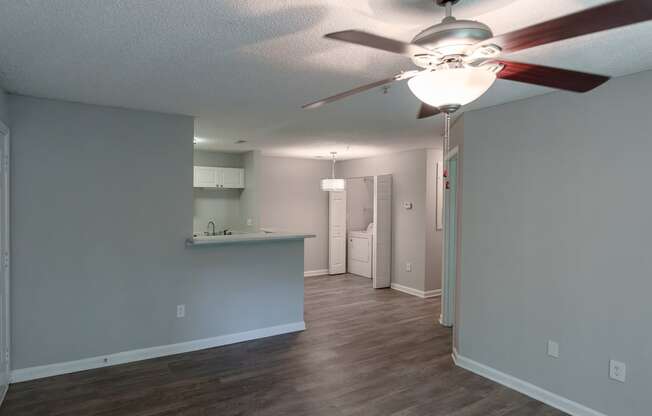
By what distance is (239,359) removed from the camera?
3740 millimetres

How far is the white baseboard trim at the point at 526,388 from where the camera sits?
282cm

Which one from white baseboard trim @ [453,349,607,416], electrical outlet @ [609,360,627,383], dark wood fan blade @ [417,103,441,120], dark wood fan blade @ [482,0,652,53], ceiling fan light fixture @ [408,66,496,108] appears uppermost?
dark wood fan blade @ [482,0,652,53]

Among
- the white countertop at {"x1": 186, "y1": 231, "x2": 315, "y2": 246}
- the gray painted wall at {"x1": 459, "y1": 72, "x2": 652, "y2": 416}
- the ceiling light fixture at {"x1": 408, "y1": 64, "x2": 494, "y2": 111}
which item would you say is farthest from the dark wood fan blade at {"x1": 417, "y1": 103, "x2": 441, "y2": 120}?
the white countertop at {"x1": 186, "y1": 231, "x2": 315, "y2": 246}

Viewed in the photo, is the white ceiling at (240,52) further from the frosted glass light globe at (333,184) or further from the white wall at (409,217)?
the frosted glass light globe at (333,184)

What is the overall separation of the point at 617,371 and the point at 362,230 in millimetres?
6211

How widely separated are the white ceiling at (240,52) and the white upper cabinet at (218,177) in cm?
268

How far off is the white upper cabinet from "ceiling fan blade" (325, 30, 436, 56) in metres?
5.48

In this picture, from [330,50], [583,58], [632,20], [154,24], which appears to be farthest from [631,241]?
A: [154,24]

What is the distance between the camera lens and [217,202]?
22.5 feet

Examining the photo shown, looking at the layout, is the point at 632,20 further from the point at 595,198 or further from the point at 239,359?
the point at 239,359

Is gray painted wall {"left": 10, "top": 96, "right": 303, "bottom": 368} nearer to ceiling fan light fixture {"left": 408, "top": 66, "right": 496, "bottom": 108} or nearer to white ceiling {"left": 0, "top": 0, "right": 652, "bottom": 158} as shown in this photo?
white ceiling {"left": 0, "top": 0, "right": 652, "bottom": 158}

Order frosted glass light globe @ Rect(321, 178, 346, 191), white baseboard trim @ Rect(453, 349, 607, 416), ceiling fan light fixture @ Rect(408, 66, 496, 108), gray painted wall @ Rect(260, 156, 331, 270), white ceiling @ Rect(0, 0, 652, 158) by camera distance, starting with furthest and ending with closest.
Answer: gray painted wall @ Rect(260, 156, 331, 270), frosted glass light globe @ Rect(321, 178, 346, 191), white baseboard trim @ Rect(453, 349, 607, 416), white ceiling @ Rect(0, 0, 652, 158), ceiling fan light fixture @ Rect(408, 66, 496, 108)

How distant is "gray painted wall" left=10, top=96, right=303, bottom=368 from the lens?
3.26m

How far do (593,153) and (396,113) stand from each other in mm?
1610
